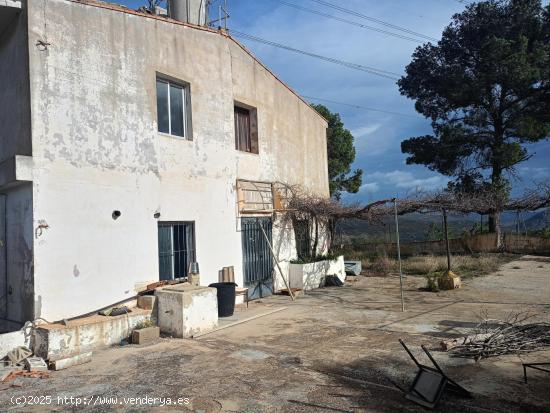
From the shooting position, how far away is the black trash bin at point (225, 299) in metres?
10.7

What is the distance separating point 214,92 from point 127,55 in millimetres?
2869

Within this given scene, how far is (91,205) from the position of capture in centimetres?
892

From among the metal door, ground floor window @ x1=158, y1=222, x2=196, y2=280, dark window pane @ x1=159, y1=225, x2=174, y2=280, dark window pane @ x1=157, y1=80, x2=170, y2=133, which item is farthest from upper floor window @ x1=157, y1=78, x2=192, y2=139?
the metal door

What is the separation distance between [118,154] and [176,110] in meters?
2.33

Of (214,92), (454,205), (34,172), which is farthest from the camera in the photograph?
(454,205)

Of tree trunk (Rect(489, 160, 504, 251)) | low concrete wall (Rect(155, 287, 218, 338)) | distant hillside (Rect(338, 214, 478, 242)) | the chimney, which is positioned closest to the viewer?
low concrete wall (Rect(155, 287, 218, 338))

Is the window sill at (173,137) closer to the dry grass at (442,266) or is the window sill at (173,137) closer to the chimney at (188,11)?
the chimney at (188,11)

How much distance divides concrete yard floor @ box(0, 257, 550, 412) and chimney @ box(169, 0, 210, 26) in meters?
9.20

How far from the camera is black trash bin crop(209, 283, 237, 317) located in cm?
1066

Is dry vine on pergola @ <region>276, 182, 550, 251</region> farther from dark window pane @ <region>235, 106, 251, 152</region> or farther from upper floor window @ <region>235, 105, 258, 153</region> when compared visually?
dark window pane @ <region>235, 106, 251, 152</region>

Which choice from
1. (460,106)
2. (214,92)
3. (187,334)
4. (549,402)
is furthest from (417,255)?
(549,402)

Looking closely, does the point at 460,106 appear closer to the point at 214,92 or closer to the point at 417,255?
the point at 417,255

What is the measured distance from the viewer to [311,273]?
600 inches

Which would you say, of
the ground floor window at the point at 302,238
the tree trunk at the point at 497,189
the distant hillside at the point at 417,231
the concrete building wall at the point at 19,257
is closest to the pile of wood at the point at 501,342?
the concrete building wall at the point at 19,257
